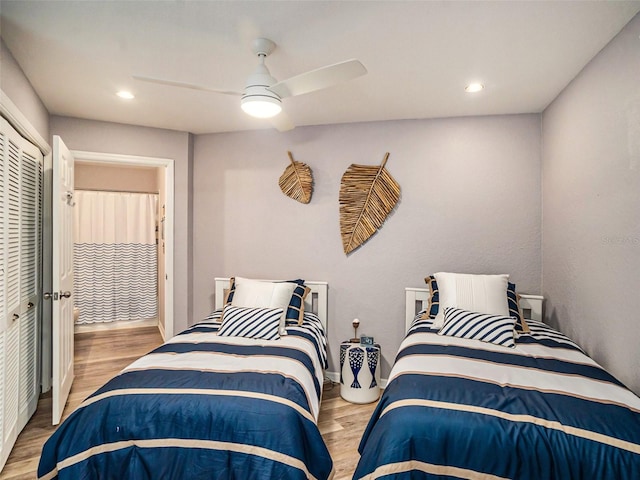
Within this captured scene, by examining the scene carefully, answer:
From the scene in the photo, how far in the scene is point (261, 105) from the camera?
2.03 metres

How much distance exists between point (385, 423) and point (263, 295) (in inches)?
62.9

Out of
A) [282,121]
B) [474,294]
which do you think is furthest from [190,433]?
[474,294]

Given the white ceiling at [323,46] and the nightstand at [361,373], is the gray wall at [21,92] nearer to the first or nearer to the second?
the white ceiling at [323,46]

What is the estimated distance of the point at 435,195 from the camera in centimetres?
336

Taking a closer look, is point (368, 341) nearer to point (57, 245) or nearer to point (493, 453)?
point (493, 453)

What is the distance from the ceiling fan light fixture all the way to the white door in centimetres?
167

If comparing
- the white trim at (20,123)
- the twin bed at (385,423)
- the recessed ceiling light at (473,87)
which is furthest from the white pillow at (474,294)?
the white trim at (20,123)

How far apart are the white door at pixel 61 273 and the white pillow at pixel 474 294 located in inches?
110

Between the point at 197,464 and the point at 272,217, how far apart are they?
2.41 meters

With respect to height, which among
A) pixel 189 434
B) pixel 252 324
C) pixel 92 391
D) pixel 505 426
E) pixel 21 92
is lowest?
pixel 92 391

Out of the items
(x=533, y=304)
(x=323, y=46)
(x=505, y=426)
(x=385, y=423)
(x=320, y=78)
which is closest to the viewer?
(x=505, y=426)

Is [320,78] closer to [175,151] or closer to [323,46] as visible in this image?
[323,46]

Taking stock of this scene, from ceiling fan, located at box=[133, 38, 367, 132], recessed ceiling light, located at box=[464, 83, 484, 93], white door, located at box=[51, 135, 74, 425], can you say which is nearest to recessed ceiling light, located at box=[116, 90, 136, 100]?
white door, located at box=[51, 135, 74, 425]

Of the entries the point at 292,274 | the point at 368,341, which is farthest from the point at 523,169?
the point at 292,274
